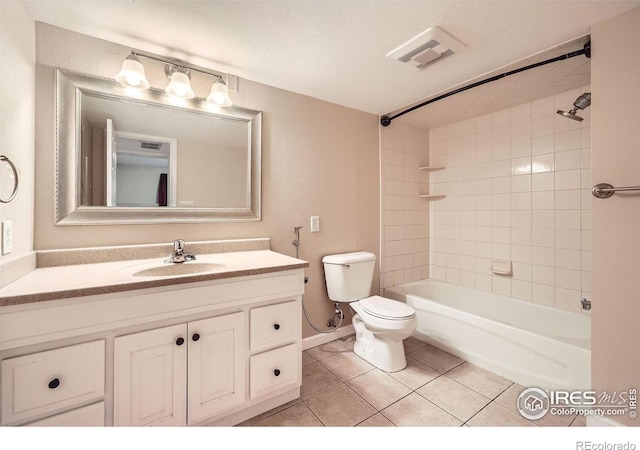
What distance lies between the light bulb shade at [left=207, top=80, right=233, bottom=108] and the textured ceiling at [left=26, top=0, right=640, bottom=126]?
156 millimetres

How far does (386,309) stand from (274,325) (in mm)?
826

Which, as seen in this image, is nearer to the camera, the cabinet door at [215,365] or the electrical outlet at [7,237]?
the electrical outlet at [7,237]

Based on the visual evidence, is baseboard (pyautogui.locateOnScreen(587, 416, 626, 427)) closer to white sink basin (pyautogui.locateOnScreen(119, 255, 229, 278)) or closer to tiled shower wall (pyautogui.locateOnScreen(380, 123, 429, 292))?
tiled shower wall (pyautogui.locateOnScreen(380, 123, 429, 292))

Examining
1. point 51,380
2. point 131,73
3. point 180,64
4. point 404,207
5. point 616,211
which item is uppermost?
point 180,64

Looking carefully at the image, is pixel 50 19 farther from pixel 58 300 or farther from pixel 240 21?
pixel 58 300

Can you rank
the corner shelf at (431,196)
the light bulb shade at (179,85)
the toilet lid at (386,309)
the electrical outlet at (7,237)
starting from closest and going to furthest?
the electrical outlet at (7,237)
the light bulb shade at (179,85)
the toilet lid at (386,309)
the corner shelf at (431,196)

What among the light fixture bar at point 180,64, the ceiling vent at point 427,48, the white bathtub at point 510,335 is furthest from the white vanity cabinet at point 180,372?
the ceiling vent at point 427,48

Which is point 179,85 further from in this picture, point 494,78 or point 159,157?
point 494,78

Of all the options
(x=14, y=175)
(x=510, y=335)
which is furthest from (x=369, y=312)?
(x=14, y=175)

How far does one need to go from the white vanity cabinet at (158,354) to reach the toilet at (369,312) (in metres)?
0.62

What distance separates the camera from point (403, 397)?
5.16 ft

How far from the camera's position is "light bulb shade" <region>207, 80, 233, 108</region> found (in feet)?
5.28

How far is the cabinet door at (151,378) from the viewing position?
3.45 feet

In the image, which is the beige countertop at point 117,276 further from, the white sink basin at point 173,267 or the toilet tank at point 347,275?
the toilet tank at point 347,275
